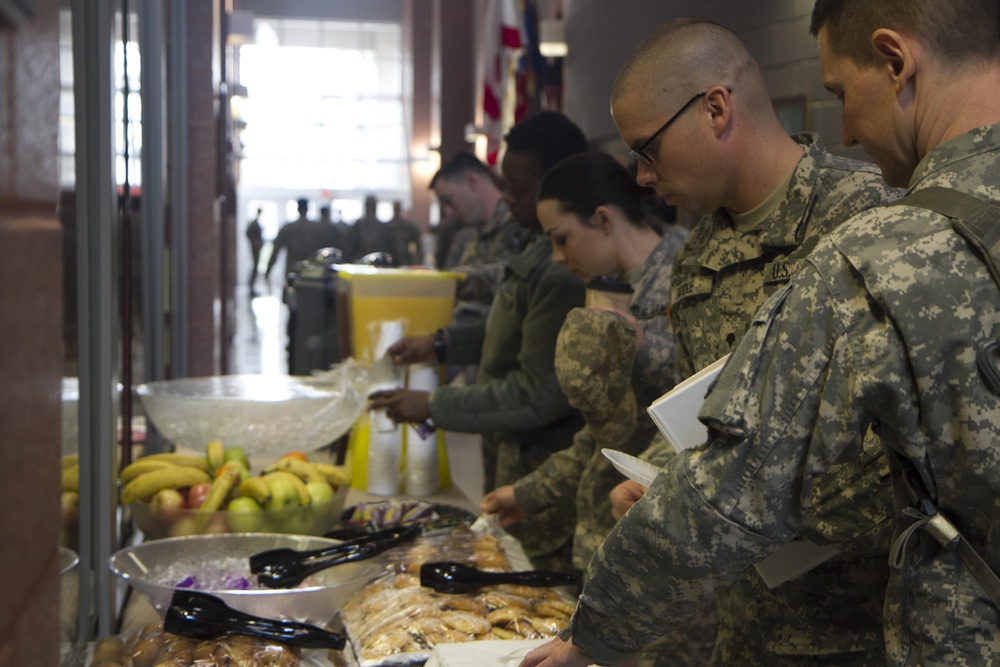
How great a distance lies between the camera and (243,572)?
166cm

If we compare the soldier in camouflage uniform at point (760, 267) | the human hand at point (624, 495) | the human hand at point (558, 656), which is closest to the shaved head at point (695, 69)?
the soldier in camouflage uniform at point (760, 267)

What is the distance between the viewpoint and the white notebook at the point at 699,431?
1.17m

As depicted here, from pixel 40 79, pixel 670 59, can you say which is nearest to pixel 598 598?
pixel 40 79

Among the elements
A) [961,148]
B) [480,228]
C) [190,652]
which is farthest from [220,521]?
[480,228]

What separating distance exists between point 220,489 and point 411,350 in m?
0.92

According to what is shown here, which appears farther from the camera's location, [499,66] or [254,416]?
[499,66]

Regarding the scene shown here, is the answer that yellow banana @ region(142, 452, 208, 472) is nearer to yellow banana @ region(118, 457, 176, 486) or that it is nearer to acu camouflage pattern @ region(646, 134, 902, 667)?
yellow banana @ region(118, 457, 176, 486)

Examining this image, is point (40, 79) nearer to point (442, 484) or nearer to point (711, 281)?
point (711, 281)

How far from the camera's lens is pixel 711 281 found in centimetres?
161

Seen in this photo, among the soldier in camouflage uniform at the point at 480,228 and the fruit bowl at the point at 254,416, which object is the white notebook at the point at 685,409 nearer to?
the fruit bowl at the point at 254,416

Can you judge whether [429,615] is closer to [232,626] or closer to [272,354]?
[232,626]

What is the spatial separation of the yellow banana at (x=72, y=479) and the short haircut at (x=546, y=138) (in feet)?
5.53

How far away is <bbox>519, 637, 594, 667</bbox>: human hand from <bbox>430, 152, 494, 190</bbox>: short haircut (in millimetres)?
4510

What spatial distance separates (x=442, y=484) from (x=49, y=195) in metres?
1.97
